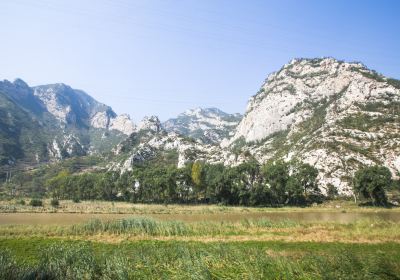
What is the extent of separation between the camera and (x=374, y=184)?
11350cm

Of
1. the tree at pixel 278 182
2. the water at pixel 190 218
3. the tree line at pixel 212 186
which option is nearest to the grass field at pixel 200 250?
the water at pixel 190 218

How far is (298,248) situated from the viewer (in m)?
36.7

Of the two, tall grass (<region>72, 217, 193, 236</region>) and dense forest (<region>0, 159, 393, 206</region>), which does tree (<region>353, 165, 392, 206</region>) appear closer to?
dense forest (<region>0, 159, 393, 206</region>)

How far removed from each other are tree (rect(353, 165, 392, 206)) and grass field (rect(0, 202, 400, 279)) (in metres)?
66.6

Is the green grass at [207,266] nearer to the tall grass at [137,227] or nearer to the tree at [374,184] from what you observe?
the tall grass at [137,227]

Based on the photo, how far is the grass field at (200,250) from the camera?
64.6 ft

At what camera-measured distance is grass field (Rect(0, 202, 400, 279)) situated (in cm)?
1970

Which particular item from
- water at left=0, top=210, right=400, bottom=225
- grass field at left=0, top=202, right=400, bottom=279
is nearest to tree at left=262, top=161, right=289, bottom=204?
water at left=0, top=210, right=400, bottom=225

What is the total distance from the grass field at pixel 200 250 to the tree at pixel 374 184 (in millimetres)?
66638

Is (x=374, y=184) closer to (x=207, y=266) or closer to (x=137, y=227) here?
(x=137, y=227)

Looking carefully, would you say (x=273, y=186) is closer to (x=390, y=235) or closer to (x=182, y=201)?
(x=182, y=201)

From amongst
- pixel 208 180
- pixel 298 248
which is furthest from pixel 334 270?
pixel 208 180

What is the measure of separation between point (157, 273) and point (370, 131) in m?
194

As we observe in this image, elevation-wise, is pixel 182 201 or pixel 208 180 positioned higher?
pixel 208 180
